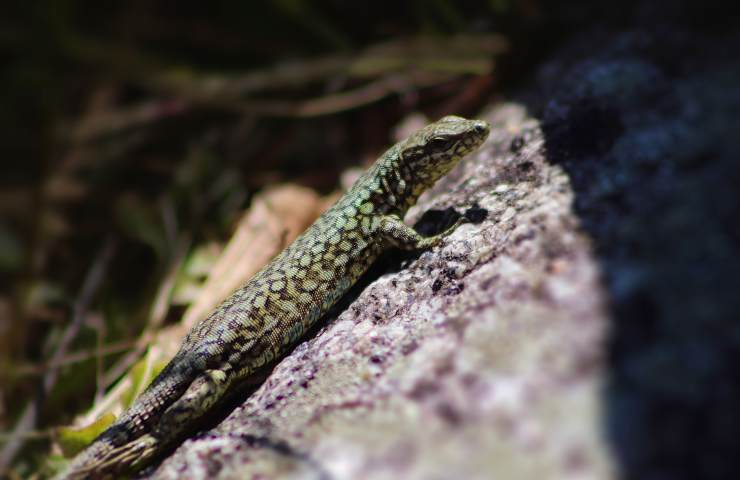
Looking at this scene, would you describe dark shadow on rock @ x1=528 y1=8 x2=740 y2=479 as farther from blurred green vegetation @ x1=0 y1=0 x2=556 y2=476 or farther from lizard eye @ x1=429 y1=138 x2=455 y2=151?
blurred green vegetation @ x1=0 y1=0 x2=556 y2=476

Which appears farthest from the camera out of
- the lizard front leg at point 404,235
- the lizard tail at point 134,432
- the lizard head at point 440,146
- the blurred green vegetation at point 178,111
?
the blurred green vegetation at point 178,111

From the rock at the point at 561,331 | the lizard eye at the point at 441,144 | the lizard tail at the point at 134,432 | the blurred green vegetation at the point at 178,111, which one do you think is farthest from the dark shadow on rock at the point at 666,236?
the lizard tail at the point at 134,432

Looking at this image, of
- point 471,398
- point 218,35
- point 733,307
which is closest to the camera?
point 733,307

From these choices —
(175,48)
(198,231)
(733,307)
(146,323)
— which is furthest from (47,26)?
(733,307)

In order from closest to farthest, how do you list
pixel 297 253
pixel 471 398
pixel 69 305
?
pixel 471 398
pixel 297 253
pixel 69 305

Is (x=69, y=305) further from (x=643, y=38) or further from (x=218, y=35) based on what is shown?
(x=643, y=38)

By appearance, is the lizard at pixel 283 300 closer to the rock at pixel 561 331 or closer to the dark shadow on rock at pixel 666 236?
the rock at pixel 561 331

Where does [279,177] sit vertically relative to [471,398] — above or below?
above
